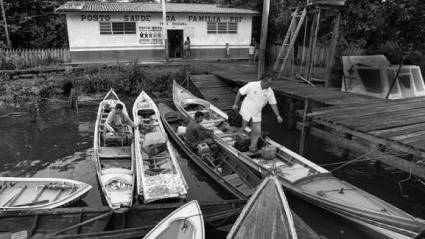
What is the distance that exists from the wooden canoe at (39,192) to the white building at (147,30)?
14.7 meters

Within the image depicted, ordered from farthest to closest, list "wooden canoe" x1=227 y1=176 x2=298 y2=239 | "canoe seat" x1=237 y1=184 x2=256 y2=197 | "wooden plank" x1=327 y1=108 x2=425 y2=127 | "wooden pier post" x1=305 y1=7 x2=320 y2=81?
"wooden pier post" x1=305 y1=7 x2=320 y2=81, "wooden plank" x1=327 y1=108 x2=425 y2=127, "canoe seat" x1=237 y1=184 x2=256 y2=197, "wooden canoe" x1=227 y1=176 x2=298 y2=239

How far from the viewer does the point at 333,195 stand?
23.5 ft

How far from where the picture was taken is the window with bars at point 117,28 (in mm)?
20859

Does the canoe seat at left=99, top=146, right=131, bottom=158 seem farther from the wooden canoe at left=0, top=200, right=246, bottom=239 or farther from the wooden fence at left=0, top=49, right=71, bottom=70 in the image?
the wooden fence at left=0, top=49, right=71, bottom=70

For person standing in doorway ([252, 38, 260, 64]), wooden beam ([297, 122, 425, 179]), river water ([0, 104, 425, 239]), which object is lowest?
river water ([0, 104, 425, 239])

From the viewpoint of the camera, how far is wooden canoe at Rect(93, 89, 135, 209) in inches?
266

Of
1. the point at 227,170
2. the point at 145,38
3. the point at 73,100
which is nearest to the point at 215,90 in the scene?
the point at 73,100

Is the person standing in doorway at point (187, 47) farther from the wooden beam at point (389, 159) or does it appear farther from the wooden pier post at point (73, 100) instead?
the wooden beam at point (389, 159)

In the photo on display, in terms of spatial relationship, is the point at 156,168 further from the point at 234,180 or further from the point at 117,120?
the point at 117,120

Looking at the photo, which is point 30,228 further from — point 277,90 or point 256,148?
point 277,90

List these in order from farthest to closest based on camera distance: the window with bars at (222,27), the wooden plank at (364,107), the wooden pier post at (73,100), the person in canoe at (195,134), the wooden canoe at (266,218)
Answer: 1. the window with bars at (222,27)
2. the wooden pier post at (73,100)
3. the person in canoe at (195,134)
4. the wooden plank at (364,107)
5. the wooden canoe at (266,218)

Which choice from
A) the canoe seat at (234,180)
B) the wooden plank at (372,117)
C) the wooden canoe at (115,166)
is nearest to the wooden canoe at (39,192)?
the wooden canoe at (115,166)

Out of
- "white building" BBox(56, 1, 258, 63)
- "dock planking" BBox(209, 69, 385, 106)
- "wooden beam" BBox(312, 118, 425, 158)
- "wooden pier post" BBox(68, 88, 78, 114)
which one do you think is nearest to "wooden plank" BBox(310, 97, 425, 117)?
"dock planking" BBox(209, 69, 385, 106)

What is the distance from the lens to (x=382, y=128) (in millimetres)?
7578
